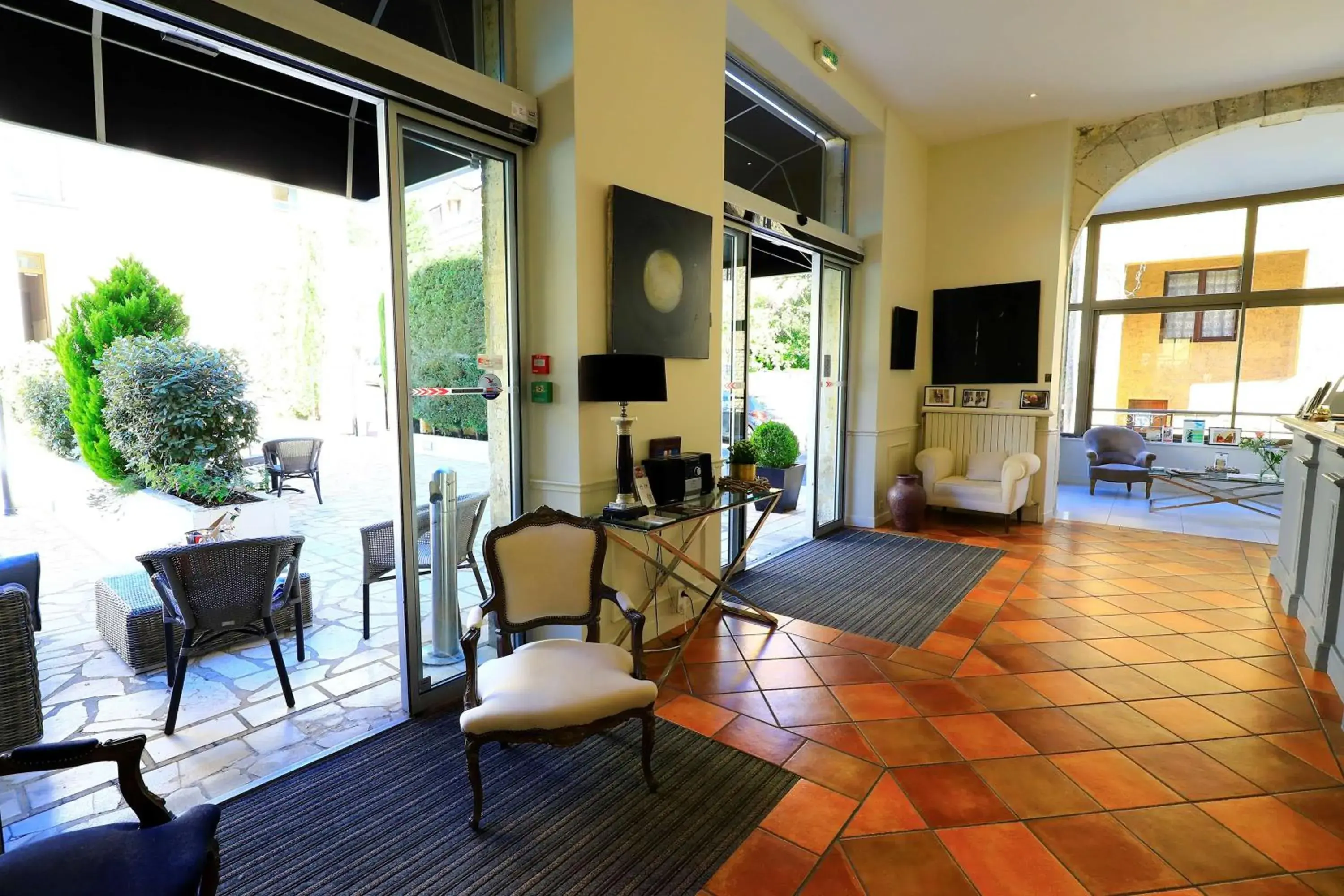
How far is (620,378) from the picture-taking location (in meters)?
2.71

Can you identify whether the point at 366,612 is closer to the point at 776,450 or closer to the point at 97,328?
the point at 776,450

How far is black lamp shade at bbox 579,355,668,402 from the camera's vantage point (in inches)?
107

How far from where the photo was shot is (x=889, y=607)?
3971mm

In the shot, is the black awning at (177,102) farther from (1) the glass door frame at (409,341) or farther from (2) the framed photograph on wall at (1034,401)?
(2) the framed photograph on wall at (1034,401)

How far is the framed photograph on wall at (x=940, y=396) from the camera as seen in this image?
6.62 metres

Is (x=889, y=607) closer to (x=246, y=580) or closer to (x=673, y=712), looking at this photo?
(x=673, y=712)

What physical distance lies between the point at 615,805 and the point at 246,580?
5.93ft

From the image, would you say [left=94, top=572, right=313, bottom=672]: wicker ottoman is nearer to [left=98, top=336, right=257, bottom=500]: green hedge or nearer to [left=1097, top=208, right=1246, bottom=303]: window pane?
[left=98, top=336, right=257, bottom=500]: green hedge

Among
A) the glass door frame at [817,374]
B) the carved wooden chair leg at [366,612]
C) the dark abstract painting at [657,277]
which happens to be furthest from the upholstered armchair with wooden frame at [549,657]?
the glass door frame at [817,374]

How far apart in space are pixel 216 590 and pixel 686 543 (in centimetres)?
207

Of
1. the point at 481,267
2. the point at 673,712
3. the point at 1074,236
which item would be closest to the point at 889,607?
the point at 673,712

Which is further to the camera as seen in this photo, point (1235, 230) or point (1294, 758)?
point (1235, 230)

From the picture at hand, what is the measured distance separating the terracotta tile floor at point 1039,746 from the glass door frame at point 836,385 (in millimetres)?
1824

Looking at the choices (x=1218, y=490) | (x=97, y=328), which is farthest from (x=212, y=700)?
(x=1218, y=490)
